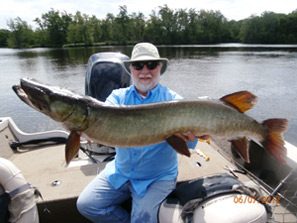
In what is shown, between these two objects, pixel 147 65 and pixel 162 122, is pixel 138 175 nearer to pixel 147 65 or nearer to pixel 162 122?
pixel 162 122

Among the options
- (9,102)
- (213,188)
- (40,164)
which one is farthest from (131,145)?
(9,102)

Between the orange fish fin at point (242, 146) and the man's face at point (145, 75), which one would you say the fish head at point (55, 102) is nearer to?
the man's face at point (145, 75)

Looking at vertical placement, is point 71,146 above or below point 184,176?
above

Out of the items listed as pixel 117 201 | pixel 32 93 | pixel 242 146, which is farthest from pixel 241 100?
pixel 32 93

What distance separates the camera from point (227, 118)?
1.92 metres

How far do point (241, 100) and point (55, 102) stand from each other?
163 cm

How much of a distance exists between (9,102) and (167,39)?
63715mm

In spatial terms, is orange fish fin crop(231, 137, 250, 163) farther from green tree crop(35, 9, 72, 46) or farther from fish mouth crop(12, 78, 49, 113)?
green tree crop(35, 9, 72, 46)

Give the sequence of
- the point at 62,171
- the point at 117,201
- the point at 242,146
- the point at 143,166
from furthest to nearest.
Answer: the point at 62,171, the point at 117,201, the point at 143,166, the point at 242,146

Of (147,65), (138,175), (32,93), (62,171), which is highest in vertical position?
(147,65)

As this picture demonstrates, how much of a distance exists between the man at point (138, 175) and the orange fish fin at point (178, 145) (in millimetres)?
336

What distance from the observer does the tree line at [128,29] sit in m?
68.2

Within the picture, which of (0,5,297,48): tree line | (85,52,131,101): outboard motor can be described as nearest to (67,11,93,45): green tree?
(0,5,297,48): tree line

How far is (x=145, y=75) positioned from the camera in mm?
2432
